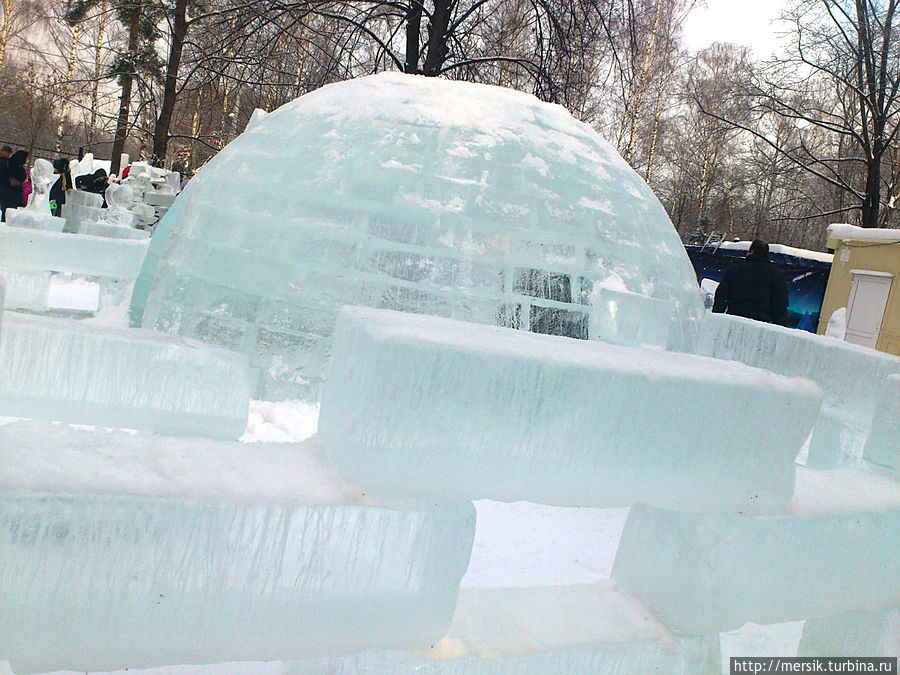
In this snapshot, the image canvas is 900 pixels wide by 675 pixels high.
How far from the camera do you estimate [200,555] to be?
1285 millimetres

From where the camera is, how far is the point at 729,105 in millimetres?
23625

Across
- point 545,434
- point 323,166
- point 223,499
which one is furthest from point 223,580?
point 323,166

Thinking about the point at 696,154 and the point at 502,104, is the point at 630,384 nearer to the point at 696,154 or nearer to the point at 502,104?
the point at 502,104

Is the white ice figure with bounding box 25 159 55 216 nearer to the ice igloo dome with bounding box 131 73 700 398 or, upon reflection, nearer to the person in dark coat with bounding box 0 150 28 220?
the person in dark coat with bounding box 0 150 28 220

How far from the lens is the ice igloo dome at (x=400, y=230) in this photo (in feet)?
12.2

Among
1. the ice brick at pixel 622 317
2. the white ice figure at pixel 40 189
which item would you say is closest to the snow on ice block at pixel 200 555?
the ice brick at pixel 622 317

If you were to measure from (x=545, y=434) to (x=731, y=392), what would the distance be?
16.6 inches

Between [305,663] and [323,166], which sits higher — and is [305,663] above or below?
below

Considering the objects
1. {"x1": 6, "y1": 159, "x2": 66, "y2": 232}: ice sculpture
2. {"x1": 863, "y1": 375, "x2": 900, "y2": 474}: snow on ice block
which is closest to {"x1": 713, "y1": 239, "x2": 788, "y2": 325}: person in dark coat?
{"x1": 863, "y1": 375, "x2": 900, "y2": 474}: snow on ice block

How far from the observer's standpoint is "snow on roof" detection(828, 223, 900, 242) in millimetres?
11141

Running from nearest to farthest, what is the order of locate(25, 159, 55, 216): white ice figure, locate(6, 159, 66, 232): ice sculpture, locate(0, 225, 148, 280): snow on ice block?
locate(0, 225, 148, 280): snow on ice block, locate(6, 159, 66, 232): ice sculpture, locate(25, 159, 55, 216): white ice figure

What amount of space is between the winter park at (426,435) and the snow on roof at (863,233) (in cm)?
836

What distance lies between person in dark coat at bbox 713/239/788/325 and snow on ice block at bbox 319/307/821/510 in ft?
16.9

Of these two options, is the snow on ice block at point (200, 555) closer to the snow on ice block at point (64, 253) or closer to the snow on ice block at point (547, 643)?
the snow on ice block at point (547, 643)
